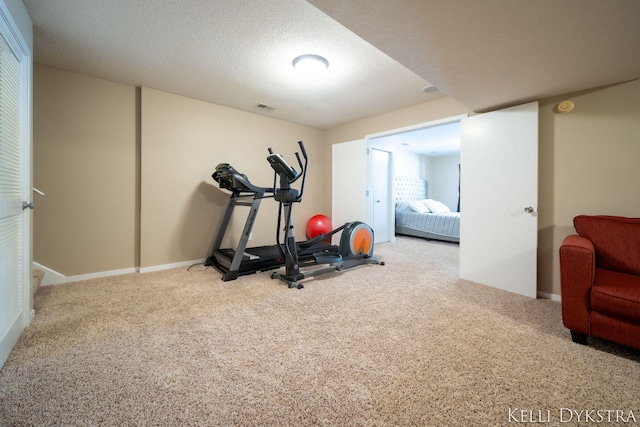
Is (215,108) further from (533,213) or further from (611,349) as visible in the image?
(611,349)

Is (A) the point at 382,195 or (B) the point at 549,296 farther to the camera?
(A) the point at 382,195

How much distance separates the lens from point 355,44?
7.13ft

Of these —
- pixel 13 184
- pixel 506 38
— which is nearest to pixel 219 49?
pixel 13 184

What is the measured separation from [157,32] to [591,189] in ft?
13.2

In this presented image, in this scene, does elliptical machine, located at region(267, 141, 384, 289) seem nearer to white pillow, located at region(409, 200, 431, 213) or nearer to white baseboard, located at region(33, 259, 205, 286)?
white baseboard, located at region(33, 259, 205, 286)

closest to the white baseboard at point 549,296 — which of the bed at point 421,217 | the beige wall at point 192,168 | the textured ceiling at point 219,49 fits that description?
the textured ceiling at point 219,49

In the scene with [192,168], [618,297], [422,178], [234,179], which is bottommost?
[618,297]

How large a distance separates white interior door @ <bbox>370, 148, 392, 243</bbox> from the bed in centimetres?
72

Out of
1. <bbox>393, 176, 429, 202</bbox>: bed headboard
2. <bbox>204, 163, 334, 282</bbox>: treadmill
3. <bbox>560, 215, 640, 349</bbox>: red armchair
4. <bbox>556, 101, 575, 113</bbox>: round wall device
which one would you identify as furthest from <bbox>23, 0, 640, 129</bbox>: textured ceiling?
<bbox>393, 176, 429, 202</bbox>: bed headboard

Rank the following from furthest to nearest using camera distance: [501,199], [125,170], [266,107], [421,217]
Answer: [421,217], [266,107], [125,170], [501,199]

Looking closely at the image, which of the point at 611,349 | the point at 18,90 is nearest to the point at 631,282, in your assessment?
the point at 611,349

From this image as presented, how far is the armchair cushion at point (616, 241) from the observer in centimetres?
175

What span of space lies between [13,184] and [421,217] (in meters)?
6.04

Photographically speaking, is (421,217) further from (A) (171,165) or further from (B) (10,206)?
(B) (10,206)
